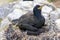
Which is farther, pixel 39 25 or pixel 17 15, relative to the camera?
pixel 17 15

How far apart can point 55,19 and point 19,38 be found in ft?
2.89

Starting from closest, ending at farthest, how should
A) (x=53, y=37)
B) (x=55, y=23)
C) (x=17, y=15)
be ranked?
(x=53, y=37)
(x=55, y=23)
(x=17, y=15)

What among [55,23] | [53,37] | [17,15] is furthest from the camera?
[17,15]

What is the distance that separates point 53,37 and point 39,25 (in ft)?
1.05

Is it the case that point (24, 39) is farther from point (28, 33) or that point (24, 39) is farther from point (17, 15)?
point (17, 15)

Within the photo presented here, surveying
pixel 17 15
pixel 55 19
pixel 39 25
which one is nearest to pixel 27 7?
pixel 17 15

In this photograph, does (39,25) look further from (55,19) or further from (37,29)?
(55,19)

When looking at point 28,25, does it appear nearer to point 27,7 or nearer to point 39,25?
point 39,25

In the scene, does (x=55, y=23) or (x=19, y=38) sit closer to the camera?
(x=19, y=38)

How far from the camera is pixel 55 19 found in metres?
4.23

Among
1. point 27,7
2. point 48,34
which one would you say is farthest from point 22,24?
point 27,7

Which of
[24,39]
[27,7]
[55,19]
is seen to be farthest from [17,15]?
[24,39]

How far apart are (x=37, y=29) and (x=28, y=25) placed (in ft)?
0.49

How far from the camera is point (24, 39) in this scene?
361 cm
